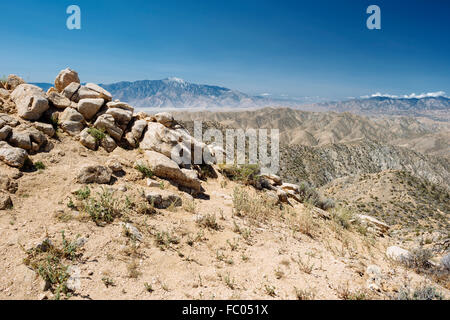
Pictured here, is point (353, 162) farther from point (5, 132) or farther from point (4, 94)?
point (5, 132)

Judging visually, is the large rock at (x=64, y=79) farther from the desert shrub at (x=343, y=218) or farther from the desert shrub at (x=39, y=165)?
the desert shrub at (x=343, y=218)

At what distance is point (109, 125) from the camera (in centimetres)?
909

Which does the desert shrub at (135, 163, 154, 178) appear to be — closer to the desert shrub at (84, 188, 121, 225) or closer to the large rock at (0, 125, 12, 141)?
the desert shrub at (84, 188, 121, 225)

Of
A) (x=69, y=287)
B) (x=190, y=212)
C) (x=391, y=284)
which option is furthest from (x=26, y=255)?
(x=391, y=284)

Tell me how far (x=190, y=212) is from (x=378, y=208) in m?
29.8

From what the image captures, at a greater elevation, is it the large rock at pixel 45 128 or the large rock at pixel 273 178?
the large rock at pixel 45 128

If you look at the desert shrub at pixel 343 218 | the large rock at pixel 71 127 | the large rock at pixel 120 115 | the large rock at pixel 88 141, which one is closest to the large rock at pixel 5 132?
the large rock at pixel 71 127

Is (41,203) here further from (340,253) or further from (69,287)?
(340,253)

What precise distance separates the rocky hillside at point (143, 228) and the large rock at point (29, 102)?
46 mm

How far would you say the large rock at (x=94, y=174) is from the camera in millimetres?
6480

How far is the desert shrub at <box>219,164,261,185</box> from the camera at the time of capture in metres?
10.2

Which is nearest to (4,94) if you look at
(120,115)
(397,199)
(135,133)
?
(120,115)

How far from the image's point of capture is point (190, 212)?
22.8ft

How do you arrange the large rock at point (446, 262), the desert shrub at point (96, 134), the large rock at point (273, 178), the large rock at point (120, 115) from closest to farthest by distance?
1. the large rock at point (446, 262)
2. the desert shrub at point (96, 134)
3. the large rock at point (120, 115)
4. the large rock at point (273, 178)
